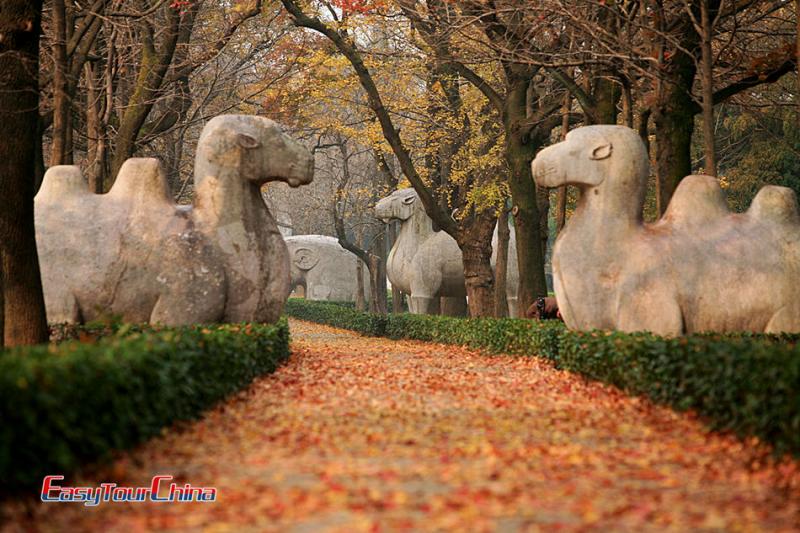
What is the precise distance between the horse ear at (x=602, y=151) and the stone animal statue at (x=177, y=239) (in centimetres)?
418

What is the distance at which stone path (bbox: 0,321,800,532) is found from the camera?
608 centimetres

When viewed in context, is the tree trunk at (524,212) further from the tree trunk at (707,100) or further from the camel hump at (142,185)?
the camel hump at (142,185)

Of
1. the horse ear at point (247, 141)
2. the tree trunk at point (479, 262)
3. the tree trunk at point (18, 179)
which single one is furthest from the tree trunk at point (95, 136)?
the tree trunk at point (479, 262)

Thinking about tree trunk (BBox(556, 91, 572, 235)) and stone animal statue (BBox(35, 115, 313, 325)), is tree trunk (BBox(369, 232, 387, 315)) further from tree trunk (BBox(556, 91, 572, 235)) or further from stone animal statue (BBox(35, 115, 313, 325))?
stone animal statue (BBox(35, 115, 313, 325))

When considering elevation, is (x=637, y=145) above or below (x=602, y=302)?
above

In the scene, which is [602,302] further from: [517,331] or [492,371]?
[517,331]

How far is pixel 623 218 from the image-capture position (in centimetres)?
1471

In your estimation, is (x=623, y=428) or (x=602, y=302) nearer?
(x=623, y=428)

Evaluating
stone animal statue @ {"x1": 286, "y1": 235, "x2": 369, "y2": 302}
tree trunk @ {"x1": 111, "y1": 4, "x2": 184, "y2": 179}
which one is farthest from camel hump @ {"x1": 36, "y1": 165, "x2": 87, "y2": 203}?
stone animal statue @ {"x1": 286, "y1": 235, "x2": 369, "y2": 302}

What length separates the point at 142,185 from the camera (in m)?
15.2

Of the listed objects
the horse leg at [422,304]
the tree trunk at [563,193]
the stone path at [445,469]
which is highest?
the tree trunk at [563,193]

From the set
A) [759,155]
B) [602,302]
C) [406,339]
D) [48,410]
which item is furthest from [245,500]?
[759,155]

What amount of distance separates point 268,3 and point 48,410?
17.3 metres

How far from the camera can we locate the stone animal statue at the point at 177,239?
575 inches
